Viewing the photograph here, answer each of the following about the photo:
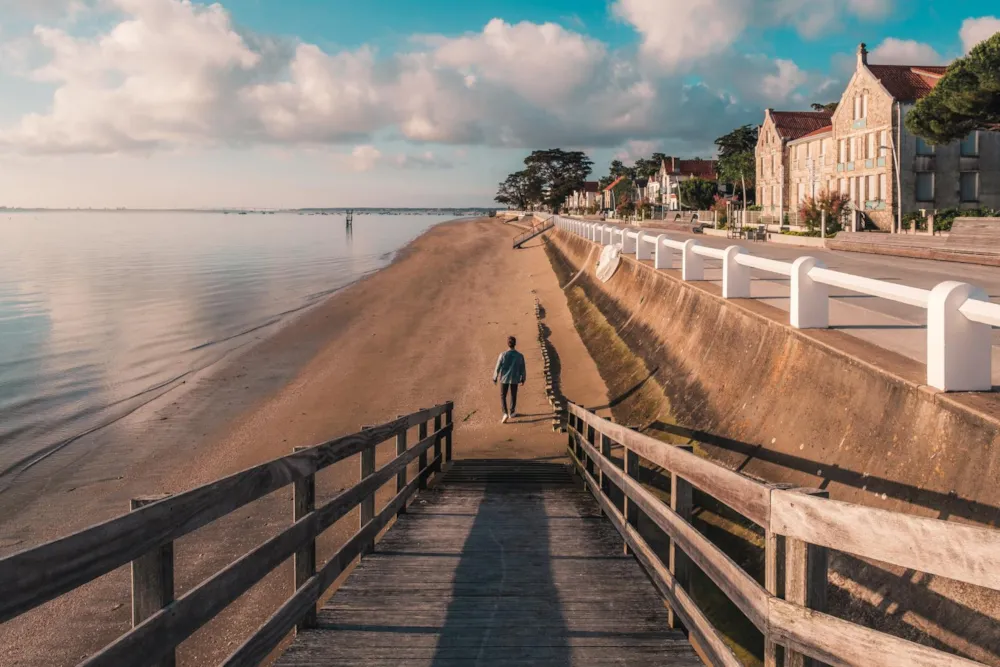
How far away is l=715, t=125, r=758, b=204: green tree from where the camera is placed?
83375 mm

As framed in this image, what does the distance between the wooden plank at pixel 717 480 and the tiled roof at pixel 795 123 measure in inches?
2508

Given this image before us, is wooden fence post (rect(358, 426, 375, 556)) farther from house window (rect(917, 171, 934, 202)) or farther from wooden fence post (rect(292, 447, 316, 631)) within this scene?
house window (rect(917, 171, 934, 202))

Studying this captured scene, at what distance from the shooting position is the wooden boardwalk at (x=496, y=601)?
158 inches

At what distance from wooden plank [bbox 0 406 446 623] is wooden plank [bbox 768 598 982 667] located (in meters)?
2.27

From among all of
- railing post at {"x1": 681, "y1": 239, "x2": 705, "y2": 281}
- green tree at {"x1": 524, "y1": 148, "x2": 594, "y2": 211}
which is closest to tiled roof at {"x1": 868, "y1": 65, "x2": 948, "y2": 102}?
railing post at {"x1": 681, "y1": 239, "x2": 705, "y2": 281}

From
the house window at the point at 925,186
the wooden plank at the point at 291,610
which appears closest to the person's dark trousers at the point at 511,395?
the wooden plank at the point at 291,610

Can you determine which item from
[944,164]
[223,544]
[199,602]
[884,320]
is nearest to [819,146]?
[944,164]

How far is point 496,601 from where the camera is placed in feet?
15.6

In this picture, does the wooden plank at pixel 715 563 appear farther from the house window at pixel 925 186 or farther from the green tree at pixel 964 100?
the house window at pixel 925 186

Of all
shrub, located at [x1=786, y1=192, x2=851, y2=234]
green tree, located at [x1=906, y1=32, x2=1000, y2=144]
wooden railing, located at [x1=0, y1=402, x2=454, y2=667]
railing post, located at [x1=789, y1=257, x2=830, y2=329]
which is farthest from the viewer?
shrub, located at [x1=786, y1=192, x2=851, y2=234]

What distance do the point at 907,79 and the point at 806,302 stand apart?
47.0 meters

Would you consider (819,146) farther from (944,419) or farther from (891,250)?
(944,419)

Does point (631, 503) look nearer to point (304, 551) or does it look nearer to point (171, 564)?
point (304, 551)

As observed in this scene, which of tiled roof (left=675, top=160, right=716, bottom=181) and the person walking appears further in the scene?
tiled roof (left=675, top=160, right=716, bottom=181)
